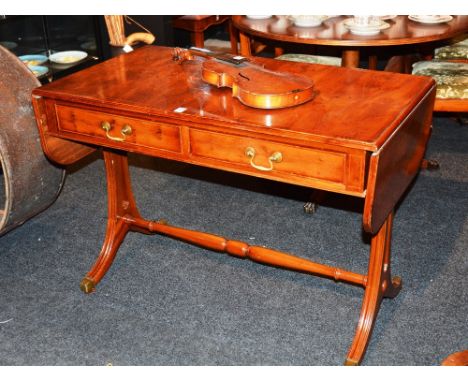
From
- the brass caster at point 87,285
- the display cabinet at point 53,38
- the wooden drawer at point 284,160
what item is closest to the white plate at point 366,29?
the wooden drawer at point 284,160

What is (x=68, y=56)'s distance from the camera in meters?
4.71

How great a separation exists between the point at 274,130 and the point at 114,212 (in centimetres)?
114

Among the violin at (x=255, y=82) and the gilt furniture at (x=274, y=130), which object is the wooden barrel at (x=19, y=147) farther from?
the violin at (x=255, y=82)

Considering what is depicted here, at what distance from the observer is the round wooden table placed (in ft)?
9.51

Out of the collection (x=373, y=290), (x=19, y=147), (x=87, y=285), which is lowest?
(x=87, y=285)

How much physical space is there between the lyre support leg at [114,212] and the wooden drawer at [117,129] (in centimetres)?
37

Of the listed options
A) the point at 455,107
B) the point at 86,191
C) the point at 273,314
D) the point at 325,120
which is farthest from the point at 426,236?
the point at 86,191

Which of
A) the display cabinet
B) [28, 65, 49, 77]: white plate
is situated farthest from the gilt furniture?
the display cabinet

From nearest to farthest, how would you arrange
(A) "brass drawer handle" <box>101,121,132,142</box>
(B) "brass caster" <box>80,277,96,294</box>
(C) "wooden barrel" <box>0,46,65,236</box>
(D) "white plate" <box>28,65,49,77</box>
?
(A) "brass drawer handle" <box>101,121,132,142</box> → (C) "wooden barrel" <box>0,46,65,236</box> → (B) "brass caster" <box>80,277,96,294</box> → (D) "white plate" <box>28,65,49,77</box>

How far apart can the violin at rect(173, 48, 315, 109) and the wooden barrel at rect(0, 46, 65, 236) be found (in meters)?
0.76

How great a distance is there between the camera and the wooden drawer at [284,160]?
5.82 ft

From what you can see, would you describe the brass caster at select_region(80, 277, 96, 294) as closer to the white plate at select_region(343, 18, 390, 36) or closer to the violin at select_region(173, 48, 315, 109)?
the violin at select_region(173, 48, 315, 109)

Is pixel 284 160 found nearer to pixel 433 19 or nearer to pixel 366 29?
pixel 366 29


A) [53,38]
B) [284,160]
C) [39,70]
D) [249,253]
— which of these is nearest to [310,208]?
[249,253]
